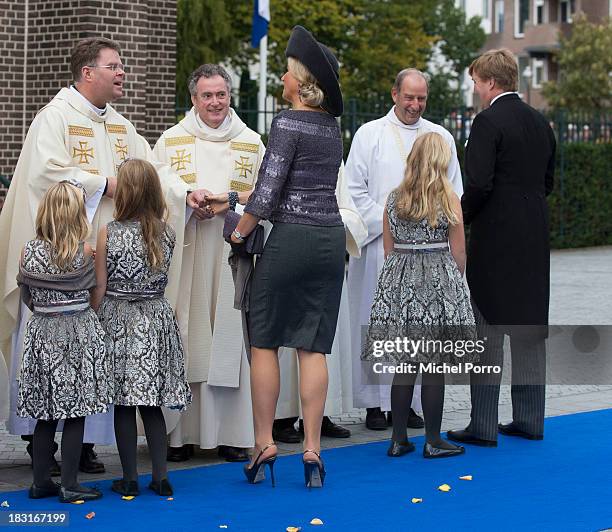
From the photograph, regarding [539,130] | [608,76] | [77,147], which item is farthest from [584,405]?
[608,76]

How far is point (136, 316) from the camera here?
256 inches

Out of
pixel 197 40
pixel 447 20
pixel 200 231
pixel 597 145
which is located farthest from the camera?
pixel 447 20

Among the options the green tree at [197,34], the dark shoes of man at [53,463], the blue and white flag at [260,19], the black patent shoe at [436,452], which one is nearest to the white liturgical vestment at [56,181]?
the dark shoes of man at [53,463]

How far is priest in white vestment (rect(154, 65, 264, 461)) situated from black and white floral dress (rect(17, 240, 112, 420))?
1.04 meters

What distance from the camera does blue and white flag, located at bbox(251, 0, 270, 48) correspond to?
25.6 metres

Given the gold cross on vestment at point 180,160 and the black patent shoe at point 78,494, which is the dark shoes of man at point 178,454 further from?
the gold cross on vestment at point 180,160

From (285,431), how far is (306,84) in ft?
7.61

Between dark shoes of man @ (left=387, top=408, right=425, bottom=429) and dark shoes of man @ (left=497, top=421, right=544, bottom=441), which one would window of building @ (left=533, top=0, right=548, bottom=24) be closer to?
dark shoes of man @ (left=387, top=408, right=425, bottom=429)

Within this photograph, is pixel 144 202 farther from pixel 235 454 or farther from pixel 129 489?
pixel 235 454

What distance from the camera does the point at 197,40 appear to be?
32031 millimetres

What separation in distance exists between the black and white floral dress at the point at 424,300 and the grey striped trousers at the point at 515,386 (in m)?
0.50

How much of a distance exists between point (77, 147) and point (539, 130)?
262 centimetres

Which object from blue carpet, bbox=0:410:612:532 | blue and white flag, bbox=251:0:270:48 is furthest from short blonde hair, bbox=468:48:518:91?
blue and white flag, bbox=251:0:270:48

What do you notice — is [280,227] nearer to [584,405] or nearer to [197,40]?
[584,405]
